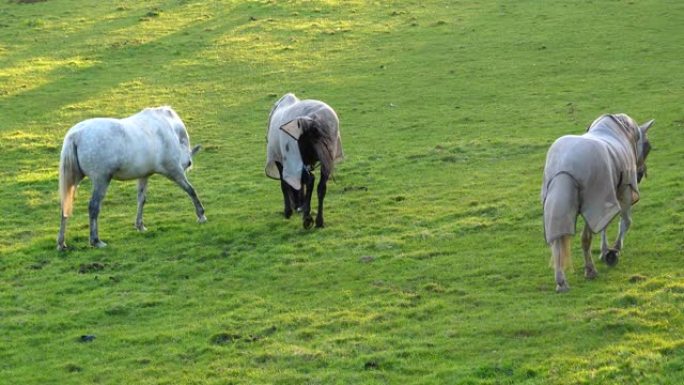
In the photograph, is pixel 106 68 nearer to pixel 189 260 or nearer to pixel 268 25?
pixel 268 25

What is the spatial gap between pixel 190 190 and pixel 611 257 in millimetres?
6674

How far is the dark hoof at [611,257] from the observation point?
13.2m

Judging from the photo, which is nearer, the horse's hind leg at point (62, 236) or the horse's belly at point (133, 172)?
the horse's hind leg at point (62, 236)

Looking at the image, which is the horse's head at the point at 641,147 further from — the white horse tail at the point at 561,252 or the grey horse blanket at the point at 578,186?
the white horse tail at the point at 561,252

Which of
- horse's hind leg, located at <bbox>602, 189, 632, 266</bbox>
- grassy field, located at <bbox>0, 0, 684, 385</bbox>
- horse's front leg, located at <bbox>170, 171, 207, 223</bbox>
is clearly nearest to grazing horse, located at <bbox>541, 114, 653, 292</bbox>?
horse's hind leg, located at <bbox>602, 189, 632, 266</bbox>

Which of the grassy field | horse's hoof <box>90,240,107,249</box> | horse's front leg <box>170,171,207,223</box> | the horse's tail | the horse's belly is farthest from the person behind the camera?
horse's front leg <box>170,171,207,223</box>

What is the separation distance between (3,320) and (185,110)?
42.4ft

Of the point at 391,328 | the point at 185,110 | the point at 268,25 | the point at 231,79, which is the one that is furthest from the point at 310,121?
the point at 268,25

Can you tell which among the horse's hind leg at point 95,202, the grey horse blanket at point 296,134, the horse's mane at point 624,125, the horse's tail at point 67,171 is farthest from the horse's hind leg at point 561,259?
the horse's tail at point 67,171

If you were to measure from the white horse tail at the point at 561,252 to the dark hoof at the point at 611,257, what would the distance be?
45.2 inches

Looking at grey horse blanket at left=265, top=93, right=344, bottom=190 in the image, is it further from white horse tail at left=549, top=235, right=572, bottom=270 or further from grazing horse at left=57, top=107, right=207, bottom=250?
white horse tail at left=549, top=235, right=572, bottom=270

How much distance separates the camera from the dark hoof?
521 inches

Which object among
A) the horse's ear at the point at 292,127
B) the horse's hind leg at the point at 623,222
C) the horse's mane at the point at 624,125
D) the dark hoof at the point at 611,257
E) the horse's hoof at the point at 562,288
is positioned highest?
the horse's mane at the point at 624,125

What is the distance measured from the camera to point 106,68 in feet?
96.5
